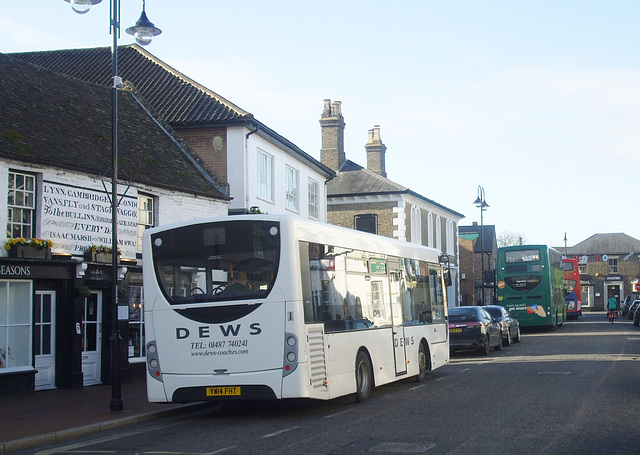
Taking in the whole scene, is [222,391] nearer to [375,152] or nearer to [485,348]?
[485,348]

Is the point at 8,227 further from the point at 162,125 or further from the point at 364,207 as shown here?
the point at 364,207

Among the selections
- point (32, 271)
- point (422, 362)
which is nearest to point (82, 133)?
point (32, 271)

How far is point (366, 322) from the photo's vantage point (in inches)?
563

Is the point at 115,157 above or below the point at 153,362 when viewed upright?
above

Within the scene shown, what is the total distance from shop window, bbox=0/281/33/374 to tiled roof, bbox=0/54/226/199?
2.70 meters

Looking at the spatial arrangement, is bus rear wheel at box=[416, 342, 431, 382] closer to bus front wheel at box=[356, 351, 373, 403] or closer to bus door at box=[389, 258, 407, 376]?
bus door at box=[389, 258, 407, 376]

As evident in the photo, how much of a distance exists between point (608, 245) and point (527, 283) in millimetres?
73902

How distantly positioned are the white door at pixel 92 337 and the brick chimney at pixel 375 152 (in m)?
34.1

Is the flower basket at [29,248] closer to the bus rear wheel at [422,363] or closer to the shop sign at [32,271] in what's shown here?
the shop sign at [32,271]

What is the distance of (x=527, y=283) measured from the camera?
38938 millimetres

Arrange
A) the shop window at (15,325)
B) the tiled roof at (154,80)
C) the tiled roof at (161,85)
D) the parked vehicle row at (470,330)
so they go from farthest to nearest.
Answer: the tiled roof at (154,80) → the tiled roof at (161,85) → the parked vehicle row at (470,330) → the shop window at (15,325)

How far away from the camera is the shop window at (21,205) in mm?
16531

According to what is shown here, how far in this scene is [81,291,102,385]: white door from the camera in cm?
1833

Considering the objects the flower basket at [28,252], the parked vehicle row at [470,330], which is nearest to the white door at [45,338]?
the flower basket at [28,252]
